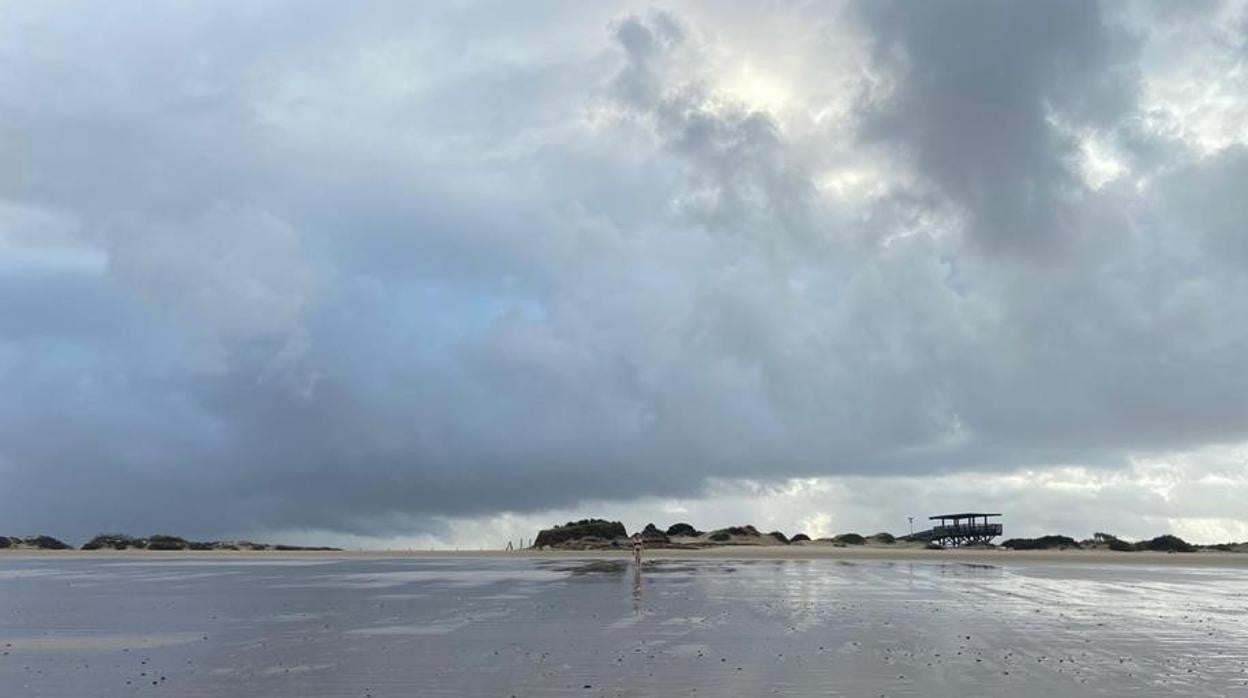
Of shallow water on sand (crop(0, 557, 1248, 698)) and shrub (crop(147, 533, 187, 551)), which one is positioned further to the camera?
shrub (crop(147, 533, 187, 551))

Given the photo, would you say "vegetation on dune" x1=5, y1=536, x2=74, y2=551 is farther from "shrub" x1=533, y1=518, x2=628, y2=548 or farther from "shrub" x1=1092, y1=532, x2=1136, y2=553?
"shrub" x1=1092, y1=532, x2=1136, y2=553

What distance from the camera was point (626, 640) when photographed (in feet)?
62.0

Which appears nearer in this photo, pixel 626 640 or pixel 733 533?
pixel 626 640

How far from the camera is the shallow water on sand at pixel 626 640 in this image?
1433cm

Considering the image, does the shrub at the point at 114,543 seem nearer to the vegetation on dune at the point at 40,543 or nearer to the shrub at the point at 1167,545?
the vegetation on dune at the point at 40,543

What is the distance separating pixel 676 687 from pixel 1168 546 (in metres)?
91.8

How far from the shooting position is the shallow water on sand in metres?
14.3

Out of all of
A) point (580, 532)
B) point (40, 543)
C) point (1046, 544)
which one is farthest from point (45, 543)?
point (1046, 544)

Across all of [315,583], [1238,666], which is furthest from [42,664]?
[315,583]

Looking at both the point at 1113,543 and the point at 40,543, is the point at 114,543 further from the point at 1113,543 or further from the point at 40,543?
the point at 1113,543

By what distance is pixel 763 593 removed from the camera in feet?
101

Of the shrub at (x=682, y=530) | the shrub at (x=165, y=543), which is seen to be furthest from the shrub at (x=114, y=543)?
the shrub at (x=682, y=530)

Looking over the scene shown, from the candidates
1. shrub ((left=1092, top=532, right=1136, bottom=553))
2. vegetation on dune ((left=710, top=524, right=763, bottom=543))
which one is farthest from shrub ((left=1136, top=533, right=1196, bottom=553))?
vegetation on dune ((left=710, top=524, right=763, bottom=543))

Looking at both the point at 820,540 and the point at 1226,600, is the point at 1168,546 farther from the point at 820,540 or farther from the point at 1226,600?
the point at 1226,600
